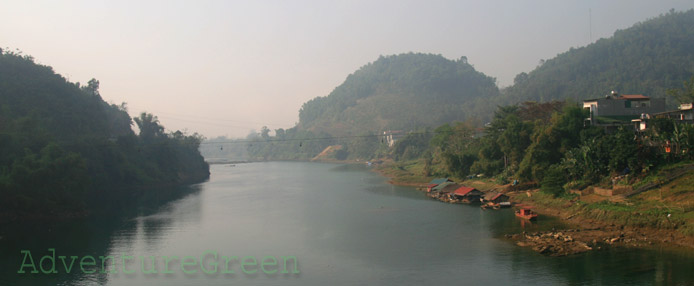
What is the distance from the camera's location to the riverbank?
16859mm

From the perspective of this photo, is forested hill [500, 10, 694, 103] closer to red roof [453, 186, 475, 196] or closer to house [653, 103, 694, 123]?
house [653, 103, 694, 123]

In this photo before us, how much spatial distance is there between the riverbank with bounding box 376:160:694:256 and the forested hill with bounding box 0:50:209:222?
22.2m

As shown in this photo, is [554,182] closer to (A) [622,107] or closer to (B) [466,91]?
(A) [622,107]

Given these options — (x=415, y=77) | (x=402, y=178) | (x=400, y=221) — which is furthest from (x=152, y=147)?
(x=415, y=77)

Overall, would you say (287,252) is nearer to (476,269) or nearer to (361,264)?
(361,264)

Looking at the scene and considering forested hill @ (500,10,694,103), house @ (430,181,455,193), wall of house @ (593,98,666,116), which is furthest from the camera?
forested hill @ (500,10,694,103)

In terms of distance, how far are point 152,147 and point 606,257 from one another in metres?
43.4

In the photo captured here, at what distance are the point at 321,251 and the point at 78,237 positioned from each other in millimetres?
11157

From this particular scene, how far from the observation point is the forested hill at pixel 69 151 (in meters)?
25.2

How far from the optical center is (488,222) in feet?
73.7

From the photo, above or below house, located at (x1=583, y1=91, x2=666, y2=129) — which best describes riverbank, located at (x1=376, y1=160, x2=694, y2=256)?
below

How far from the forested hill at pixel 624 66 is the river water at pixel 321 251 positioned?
56967 mm

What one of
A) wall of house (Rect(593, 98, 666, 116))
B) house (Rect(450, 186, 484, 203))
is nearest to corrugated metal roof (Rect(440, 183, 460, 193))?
house (Rect(450, 186, 484, 203))

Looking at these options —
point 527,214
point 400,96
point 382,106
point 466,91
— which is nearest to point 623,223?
point 527,214
